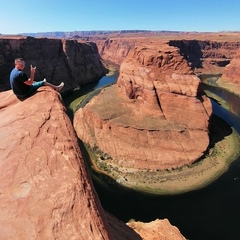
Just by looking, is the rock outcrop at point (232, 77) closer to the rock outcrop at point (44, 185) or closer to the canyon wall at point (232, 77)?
the canyon wall at point (232, 77)

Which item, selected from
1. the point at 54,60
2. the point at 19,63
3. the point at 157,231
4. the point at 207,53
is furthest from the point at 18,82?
the point at 207,53

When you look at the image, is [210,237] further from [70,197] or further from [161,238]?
[70,197]

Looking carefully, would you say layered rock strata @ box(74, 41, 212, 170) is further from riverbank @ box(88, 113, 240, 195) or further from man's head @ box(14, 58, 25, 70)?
man's head @ box(14, 58, 25, 70)

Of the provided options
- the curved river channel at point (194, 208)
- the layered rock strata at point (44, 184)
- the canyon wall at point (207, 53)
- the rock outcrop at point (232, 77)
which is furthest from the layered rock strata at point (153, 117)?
the canyon wall at point (207, 53)

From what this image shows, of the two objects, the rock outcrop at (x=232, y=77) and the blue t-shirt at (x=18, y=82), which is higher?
the blue t-shirt at (x=18, y=82)

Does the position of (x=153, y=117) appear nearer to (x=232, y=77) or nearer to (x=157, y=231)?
(x=157, y=231)

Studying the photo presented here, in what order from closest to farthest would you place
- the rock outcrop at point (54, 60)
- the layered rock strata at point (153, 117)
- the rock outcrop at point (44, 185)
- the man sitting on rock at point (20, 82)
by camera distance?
the rock outcrop at point (44, 185)
the man sitting on rock at point (20, 82)
the layered rock strata at point (153, 117)
the rock outcrop at point (54, 60)

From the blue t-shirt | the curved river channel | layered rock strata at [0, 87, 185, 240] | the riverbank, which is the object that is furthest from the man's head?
the riverbank
